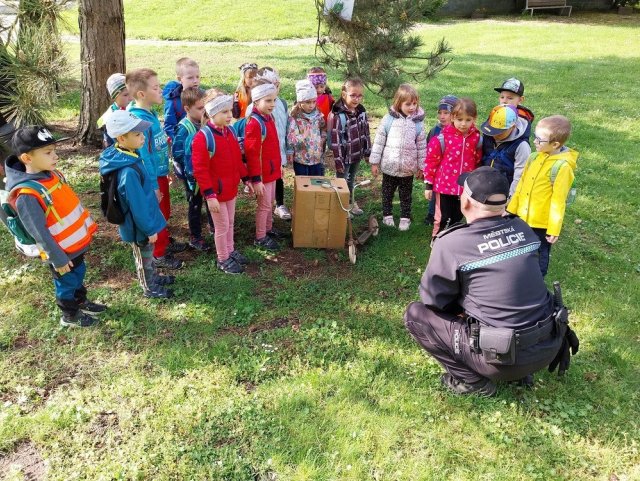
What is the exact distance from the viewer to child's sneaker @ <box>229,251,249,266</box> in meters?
4.77

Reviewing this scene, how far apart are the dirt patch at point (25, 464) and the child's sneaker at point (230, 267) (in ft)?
6.95

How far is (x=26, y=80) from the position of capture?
2.92 meters

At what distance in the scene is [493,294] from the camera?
9.73ft

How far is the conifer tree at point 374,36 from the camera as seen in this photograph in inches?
197

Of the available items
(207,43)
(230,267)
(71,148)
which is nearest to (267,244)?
(230,267)

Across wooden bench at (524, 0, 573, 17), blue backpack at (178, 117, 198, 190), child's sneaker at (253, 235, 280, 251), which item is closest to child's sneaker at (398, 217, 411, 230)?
child's sneaker at (253, 235, 280, 251)

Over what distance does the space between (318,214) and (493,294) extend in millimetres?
2317

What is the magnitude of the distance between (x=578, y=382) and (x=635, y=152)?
6.02m

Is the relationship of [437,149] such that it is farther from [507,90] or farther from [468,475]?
[468,475]

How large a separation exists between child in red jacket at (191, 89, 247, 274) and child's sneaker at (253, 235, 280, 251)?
0.41 meters

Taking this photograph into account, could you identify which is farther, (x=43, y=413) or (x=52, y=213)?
(x=52, y=213)

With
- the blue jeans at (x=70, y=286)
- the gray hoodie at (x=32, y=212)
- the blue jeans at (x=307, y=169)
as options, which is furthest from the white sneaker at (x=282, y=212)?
the gray hoodie at (x=32, y=212)

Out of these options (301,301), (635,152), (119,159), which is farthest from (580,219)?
(119,159)

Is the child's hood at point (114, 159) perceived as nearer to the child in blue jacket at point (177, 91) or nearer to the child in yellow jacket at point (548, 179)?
the child in blue jacket at point (177, 91)
